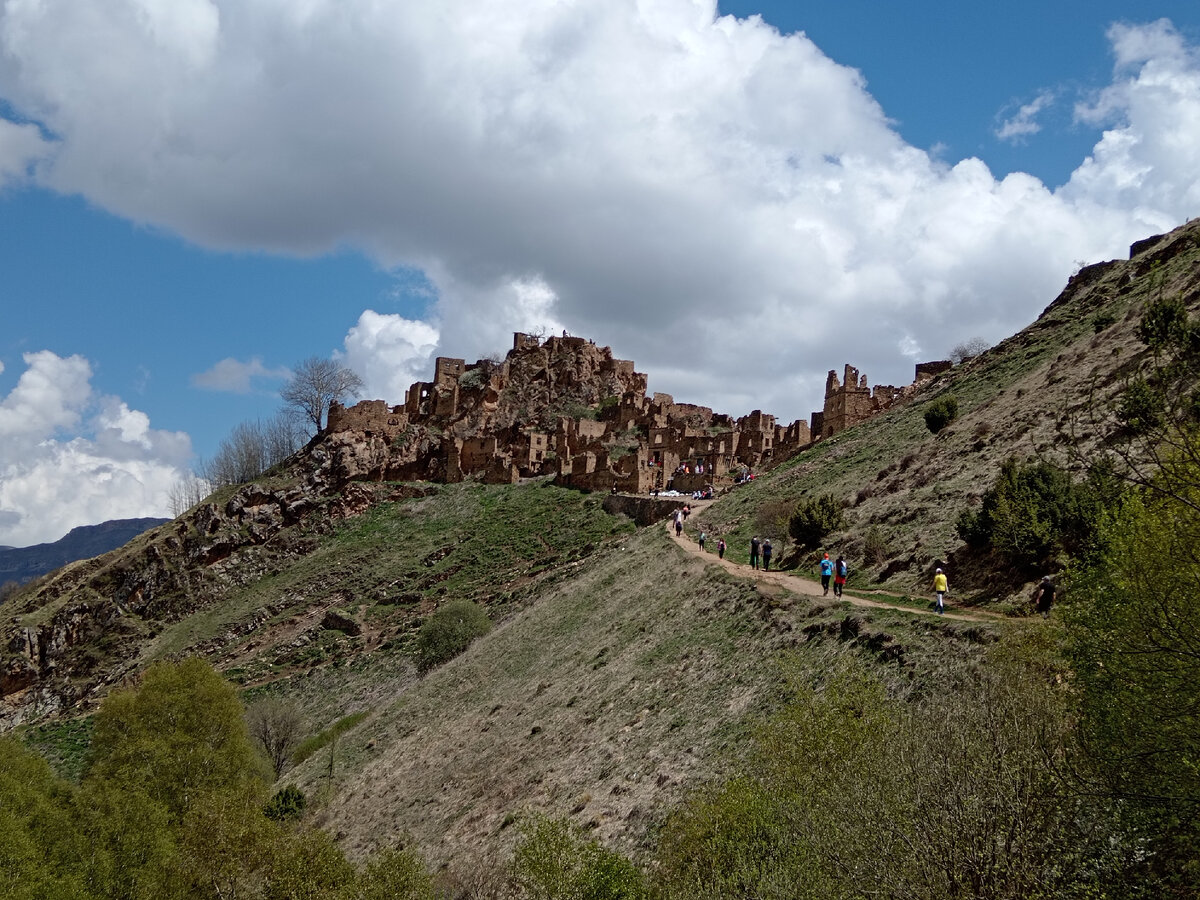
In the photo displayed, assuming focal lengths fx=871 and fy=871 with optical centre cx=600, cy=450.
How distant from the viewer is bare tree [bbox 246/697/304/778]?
125 feet

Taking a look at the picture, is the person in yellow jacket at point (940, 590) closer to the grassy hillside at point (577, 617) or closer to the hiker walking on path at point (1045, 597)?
the grassy hillside at point (577, 617)

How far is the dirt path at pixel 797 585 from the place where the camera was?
18.4 meters

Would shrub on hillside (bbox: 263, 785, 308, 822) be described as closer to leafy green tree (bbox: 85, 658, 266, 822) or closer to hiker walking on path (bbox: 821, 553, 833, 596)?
leafy green tree (bbox: 85, 658, 266, 822)

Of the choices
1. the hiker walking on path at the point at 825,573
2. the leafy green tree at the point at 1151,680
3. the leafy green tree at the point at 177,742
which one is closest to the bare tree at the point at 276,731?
the leafy green tree at the point at 177,742

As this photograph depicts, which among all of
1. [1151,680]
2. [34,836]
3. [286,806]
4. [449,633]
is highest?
[1151,680]

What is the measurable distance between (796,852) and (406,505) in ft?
199

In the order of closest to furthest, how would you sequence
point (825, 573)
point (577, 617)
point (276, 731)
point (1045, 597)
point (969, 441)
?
point (1045, 597)
point (825, 573)
point (969, 441)
point (577, 617)
point (276, 731)

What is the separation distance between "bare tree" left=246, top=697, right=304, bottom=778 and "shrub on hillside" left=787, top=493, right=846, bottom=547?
24.2m

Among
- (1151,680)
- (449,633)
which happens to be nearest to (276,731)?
(449,633)

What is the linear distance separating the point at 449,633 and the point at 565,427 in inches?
1339

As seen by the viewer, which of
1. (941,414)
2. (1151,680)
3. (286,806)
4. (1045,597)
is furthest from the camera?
(941,414)

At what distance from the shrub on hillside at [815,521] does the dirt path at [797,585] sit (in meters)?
2.23

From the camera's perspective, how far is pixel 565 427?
73.7 metres

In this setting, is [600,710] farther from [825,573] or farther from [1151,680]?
[1151,680]
